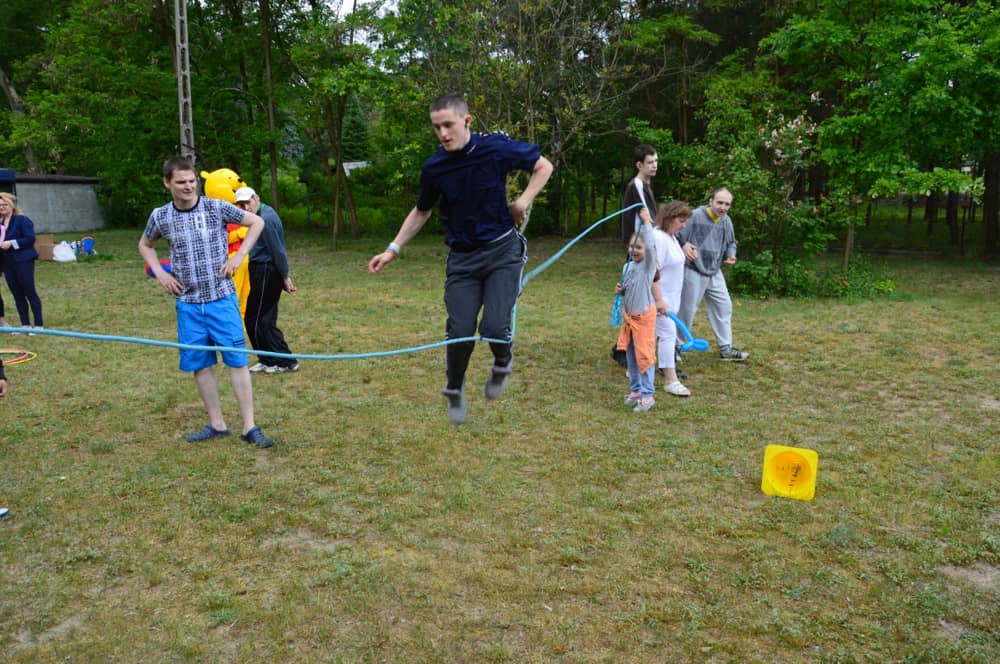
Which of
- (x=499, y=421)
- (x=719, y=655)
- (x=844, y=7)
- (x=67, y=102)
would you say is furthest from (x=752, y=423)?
(x=67, y=102)

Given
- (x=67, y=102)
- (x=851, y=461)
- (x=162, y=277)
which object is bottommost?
(x=851, y=461)

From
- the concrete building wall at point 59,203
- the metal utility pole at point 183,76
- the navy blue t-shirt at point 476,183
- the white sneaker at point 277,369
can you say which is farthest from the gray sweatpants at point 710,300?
the concrete building wall at point 59,203

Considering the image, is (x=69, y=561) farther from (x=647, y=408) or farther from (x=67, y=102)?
(x=67, y=102)

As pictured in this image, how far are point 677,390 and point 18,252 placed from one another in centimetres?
856

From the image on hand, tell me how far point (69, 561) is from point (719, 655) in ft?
11.0

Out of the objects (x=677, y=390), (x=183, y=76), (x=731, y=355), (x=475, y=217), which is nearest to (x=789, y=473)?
(x=677, y=390)

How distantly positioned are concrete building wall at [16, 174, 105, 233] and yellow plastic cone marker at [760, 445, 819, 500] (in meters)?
33.2

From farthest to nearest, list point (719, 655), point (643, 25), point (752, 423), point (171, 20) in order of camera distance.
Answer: point (171, 20)
point (643, 25)
point (752, 423)
point (719, 655)

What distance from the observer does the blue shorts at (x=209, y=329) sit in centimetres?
548

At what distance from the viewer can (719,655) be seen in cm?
324

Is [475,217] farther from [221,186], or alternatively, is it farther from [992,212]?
[992,212]

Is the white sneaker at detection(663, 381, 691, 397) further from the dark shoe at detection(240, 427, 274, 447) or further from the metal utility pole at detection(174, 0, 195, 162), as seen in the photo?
the metal utility pole at detection(174, 0, 195, 162)

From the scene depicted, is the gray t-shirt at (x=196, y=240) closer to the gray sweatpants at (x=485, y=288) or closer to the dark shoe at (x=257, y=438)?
the dark shoe at (x=257, y=438)

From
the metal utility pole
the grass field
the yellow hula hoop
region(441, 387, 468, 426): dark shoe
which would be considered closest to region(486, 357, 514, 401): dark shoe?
region(441, 387, 468, 426): dark shoe
